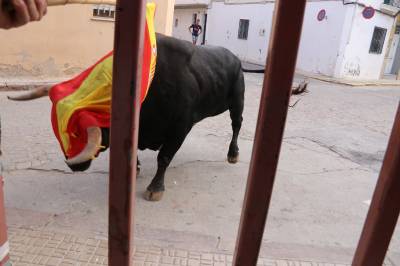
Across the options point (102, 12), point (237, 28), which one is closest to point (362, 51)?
point (237, 28)

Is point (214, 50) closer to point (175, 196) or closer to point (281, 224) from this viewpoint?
point (175, 196)

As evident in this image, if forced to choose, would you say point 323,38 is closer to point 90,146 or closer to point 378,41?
point 378,41

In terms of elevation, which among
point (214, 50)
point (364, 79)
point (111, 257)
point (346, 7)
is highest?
point (346, 7)

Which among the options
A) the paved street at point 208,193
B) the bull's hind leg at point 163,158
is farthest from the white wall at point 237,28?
the bull's hind leg at point 163,158

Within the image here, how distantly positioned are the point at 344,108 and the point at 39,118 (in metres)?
6.33

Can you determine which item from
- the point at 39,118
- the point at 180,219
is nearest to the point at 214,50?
the point at 180,219

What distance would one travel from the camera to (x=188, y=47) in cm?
340

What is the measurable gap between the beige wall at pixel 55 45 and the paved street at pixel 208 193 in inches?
93.4

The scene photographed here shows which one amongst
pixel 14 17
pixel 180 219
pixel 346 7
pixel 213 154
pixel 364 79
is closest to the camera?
pixel 14 17

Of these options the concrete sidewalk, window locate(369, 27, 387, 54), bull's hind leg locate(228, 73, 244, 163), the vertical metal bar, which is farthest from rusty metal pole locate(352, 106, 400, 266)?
window locate(369, 27, 387, 54)

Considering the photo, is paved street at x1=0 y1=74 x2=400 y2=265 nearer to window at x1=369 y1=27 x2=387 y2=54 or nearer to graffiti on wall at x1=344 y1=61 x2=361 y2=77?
graffiti on wall at x1=344 y1=61 x2=361 y2=77

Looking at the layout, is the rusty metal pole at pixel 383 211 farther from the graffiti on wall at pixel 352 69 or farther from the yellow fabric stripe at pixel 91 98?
the graffiti on wall at pixel 352 69

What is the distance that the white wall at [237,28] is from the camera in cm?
1848

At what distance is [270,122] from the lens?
897 mm
